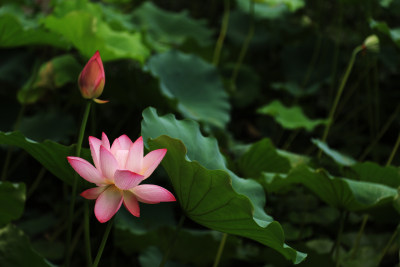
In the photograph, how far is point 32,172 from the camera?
5.91ft

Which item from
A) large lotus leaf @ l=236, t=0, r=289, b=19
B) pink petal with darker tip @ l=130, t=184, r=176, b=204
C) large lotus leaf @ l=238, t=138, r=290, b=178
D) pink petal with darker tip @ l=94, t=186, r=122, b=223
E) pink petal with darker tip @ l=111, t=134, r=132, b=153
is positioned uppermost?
pink petal with darker tip @ l=111, t=134, r=132, b=153

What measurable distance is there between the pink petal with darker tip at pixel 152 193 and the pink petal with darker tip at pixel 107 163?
0.14ft

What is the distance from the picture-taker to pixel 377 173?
1185mm

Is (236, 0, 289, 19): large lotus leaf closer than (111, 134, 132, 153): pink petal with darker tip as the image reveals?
No

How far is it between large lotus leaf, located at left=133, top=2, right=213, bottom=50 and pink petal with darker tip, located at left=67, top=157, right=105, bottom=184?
1755mm

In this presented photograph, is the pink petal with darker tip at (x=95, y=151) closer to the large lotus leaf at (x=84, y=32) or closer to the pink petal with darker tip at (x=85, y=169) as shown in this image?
the pink petal with darker tip at (x=85, y=169)

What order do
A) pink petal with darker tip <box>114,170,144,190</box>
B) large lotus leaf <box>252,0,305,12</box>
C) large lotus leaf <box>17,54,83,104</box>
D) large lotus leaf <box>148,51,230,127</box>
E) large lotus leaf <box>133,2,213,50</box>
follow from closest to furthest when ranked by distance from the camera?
1. pink petal with darker tip <box>114,170,144,190</box>
2. large lotus leaf <box>17,54,83,104</box>
3. large lotus leaf <box>148,51,230,127</box>
4. large lotus leaf <box>252,0,305,12</box>
5. large lotus leaf <box>133,2,213,50</box>

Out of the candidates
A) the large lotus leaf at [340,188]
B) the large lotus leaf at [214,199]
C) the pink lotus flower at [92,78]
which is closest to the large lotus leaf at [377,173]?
the large lotus leaf at [340,188]

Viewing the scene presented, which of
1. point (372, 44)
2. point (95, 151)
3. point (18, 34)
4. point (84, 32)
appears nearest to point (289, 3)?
point (372, 44)

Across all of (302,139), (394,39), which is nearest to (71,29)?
(394,39)

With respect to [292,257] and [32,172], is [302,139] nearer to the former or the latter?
[32,172]

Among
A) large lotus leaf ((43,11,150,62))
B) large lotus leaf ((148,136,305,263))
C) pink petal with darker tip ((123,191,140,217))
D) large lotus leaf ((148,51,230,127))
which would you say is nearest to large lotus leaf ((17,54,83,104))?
large lotus leaf ((43,11,150,62))

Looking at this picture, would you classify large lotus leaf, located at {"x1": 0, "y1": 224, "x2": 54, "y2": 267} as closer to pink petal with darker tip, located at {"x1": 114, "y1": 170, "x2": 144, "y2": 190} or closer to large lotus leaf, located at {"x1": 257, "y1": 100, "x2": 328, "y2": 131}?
pink petal with darker tip, located at {"x1": 114, "y1": 170, "x2": 144, "y2": 190}

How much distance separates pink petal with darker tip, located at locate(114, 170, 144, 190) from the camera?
625 mm
